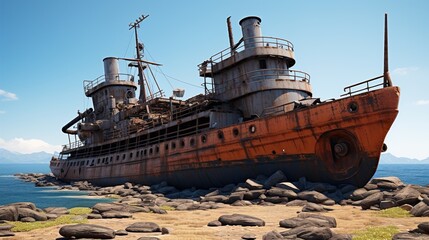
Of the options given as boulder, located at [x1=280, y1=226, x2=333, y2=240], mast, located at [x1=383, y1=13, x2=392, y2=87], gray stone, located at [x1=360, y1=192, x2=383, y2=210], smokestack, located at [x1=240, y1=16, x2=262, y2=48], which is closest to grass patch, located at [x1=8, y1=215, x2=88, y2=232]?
boulder, located at [x1=280, y1=226, x2=333, y2=240]

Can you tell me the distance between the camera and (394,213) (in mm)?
10695

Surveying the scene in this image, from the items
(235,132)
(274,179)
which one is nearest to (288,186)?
(274,179)

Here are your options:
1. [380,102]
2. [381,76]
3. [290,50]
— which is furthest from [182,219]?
[290,50]

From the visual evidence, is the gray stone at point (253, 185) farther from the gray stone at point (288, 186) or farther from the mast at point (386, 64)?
the mast at point (386, 64)

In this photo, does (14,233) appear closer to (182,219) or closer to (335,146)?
(182,219)

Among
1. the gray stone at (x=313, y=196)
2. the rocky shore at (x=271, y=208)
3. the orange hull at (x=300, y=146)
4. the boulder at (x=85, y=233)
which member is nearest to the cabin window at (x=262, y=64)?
the orange hull at (x=300, y=146)

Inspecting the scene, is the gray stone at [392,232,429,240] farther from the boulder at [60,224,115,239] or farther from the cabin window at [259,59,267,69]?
the cabin window at [259,59,267,69]

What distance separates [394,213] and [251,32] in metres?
15.2

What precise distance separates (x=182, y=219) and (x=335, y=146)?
859 cm

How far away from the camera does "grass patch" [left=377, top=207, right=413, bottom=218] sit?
10.3 meters

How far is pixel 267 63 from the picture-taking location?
21.6 m

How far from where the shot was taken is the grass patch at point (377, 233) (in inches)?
287

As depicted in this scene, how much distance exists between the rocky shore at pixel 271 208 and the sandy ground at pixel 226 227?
66 millimetres

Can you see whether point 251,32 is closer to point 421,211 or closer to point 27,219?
point 421,211
